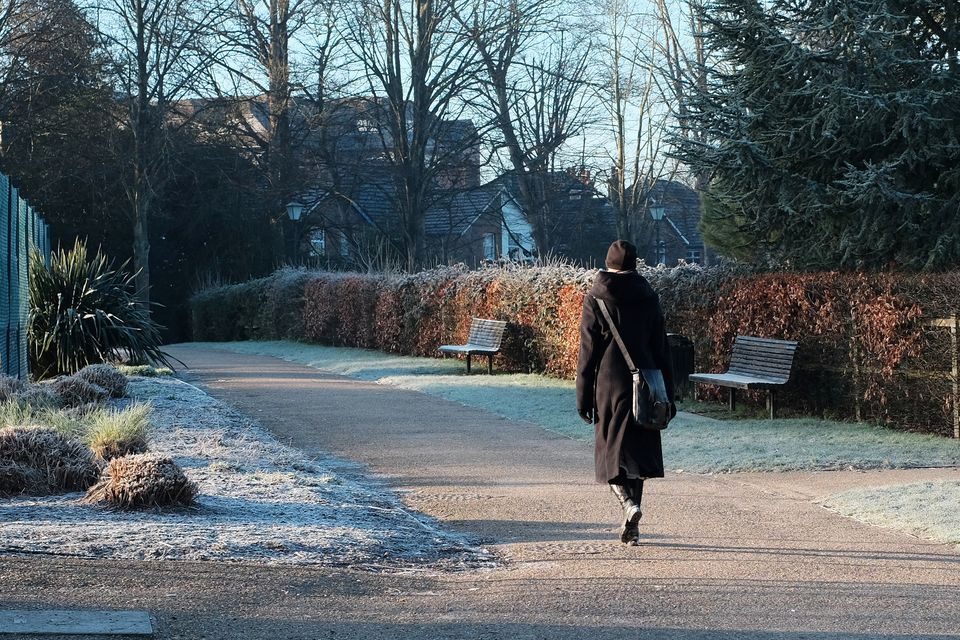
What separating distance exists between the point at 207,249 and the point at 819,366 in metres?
34.6

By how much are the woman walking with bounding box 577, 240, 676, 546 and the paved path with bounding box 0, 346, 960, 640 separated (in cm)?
43

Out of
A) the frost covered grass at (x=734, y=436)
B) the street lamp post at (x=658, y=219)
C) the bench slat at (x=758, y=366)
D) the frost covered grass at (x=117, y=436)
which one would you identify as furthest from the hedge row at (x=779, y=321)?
the frost covered grass at (x=117, y=436)

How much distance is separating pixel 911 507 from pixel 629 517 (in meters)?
2.36

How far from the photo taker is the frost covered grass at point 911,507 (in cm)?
755

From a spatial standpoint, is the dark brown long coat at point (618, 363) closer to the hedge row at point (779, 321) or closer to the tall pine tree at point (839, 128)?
the hedge row at point (779, 321)

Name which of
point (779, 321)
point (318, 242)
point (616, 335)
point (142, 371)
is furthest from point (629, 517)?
point (318, 242)


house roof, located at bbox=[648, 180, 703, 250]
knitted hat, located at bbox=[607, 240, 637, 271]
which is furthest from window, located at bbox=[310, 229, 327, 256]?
knitted hat, located at bbox=[607, 240, 637, 271]

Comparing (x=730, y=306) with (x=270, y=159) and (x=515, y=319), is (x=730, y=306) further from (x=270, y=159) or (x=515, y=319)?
(x=270, y=159)

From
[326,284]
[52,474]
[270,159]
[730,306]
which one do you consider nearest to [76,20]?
[270,159]

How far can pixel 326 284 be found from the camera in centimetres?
3061

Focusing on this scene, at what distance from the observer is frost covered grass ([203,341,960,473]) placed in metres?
10.4

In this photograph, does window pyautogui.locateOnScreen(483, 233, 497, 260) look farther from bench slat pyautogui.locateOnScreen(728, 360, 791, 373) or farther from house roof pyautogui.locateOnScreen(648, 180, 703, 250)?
bench slat pyautogui.locateOnScreen(728, 360, 791, 373)

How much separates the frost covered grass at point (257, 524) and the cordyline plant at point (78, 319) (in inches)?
303

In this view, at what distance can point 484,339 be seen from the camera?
20.9 metres
